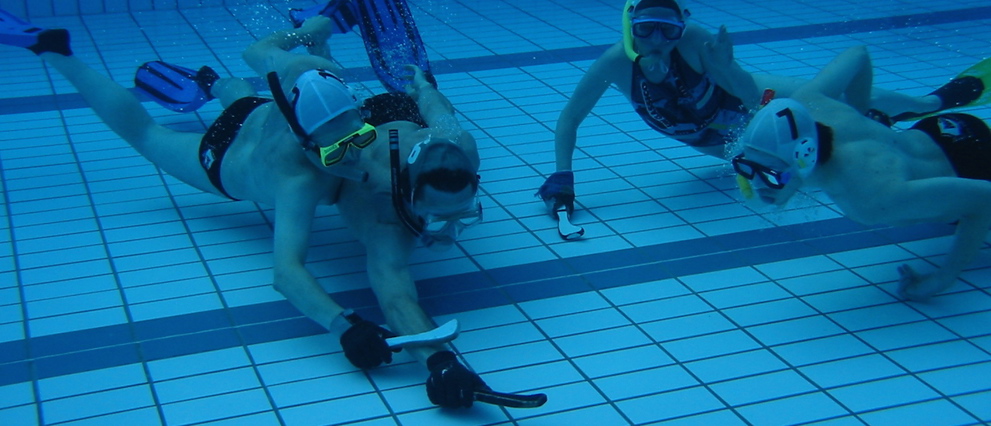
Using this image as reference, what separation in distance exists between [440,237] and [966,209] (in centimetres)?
186

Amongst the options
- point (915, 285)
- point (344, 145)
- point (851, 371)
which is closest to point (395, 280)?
point (344, 145)

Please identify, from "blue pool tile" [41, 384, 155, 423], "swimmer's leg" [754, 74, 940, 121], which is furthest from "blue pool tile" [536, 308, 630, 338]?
"swimmer's leg" [754, 74, 940, 121]

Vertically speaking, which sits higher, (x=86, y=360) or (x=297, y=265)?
(x=297, y=265)

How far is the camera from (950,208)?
3.20m

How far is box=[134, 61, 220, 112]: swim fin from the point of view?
5051mm

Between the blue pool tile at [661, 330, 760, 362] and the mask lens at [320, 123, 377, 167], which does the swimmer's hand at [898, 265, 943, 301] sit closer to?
the blue pool tile at [661, 330, 760, 362]

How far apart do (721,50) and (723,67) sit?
0.11 metres

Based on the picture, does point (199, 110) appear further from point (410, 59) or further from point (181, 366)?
point (181, 366)

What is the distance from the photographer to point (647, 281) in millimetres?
3588

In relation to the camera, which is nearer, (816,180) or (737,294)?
(816,180)

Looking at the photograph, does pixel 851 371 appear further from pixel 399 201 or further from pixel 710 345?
pixel 399 201

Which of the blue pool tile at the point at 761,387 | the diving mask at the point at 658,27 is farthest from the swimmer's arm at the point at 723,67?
→ the blue pool tile at the point at 761,387

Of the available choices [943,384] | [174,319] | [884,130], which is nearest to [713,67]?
[884,130]

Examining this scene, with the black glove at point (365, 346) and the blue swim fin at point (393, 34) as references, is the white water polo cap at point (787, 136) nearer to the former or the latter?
the black glove at point (365, 346)
